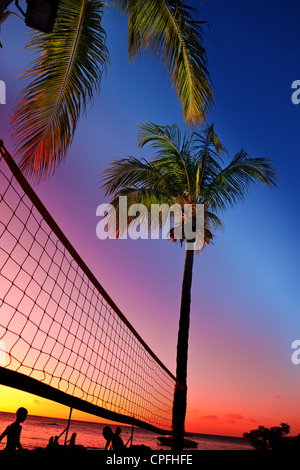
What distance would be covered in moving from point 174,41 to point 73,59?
165cm

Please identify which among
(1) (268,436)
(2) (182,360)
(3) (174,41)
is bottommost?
(1) (268,436)

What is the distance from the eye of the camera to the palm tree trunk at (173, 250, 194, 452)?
765 cm

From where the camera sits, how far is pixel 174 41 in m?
5.49

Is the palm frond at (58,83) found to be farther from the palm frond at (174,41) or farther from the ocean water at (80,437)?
A: the ocean water at (80,437)

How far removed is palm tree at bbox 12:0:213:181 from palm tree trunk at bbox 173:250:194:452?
524cm

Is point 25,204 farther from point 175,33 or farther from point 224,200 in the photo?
point 224,200

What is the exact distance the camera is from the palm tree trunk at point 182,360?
765 cm

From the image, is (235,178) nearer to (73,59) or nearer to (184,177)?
(184,177)

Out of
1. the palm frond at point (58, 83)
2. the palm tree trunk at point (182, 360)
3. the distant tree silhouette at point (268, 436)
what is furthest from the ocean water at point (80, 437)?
the palm frond at point (58, 83)

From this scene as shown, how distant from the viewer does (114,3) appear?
5496 mm

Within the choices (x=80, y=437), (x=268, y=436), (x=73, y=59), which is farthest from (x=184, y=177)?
(x=80, y=437)

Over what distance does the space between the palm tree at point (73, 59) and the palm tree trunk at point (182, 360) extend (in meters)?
5.24

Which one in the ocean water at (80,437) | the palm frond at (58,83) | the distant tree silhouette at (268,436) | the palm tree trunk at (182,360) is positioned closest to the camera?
the palm frond at (58,83)
